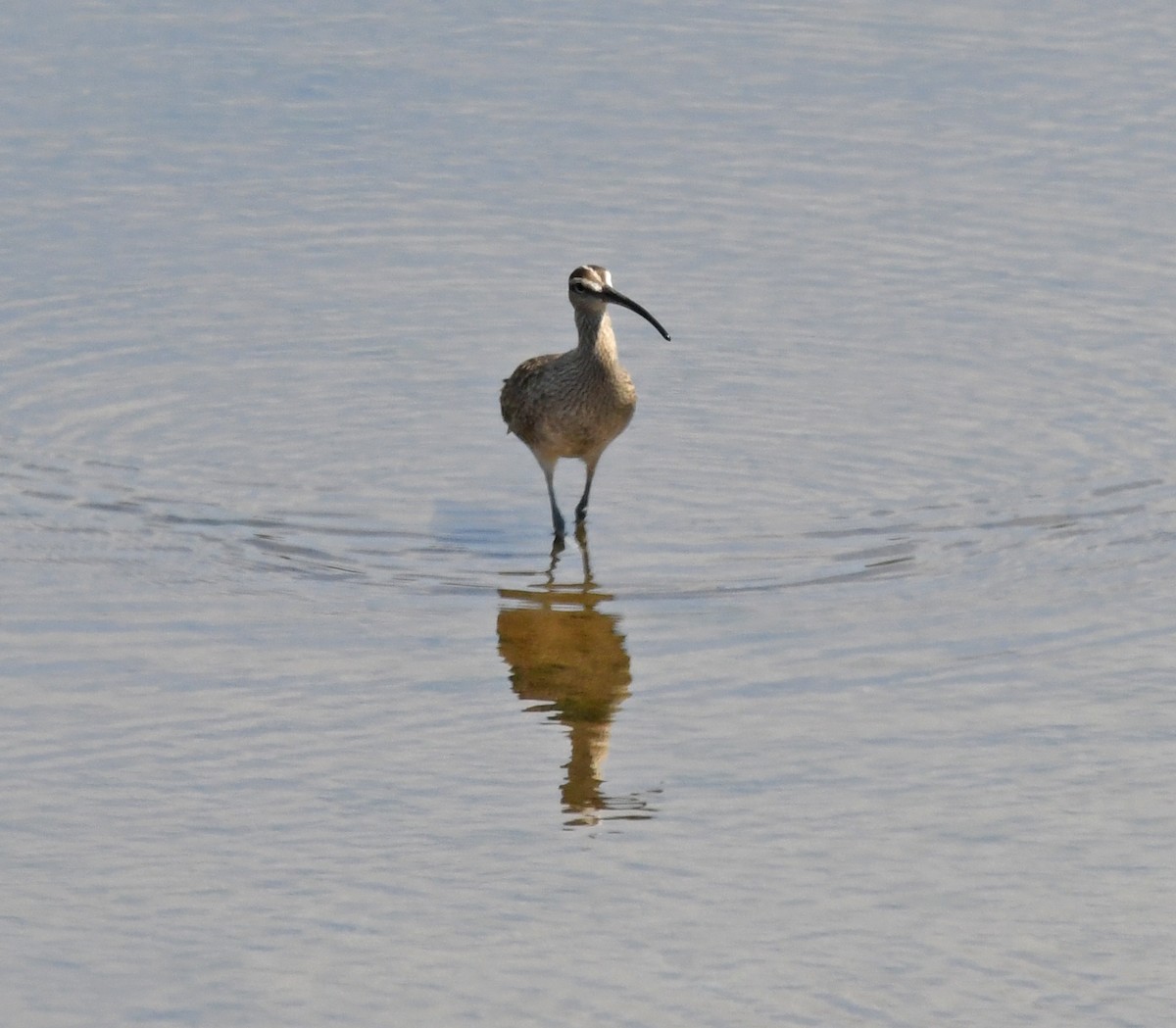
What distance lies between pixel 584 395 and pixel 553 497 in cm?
56

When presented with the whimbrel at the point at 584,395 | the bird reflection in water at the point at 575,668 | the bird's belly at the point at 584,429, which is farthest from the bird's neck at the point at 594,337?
the bird reflection in water at the point at 575,668

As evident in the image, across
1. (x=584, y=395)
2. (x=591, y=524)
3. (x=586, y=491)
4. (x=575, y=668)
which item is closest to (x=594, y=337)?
(x=584, y=395)

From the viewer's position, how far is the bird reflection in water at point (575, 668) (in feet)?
A: 27.9

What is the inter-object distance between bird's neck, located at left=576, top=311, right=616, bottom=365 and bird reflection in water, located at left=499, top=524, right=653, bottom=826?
112cm

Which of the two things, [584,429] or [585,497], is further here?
[585,497]

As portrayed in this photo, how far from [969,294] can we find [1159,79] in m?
4.84

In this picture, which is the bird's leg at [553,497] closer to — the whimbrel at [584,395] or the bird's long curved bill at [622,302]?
the whimbrel at [584,395]

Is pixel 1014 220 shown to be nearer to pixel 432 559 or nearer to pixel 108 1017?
pixel 432 559

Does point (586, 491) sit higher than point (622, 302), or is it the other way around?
point (622, 302)

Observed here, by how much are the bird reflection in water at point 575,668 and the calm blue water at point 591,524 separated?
0.03m

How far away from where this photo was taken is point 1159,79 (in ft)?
61.5

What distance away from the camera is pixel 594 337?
1234cm

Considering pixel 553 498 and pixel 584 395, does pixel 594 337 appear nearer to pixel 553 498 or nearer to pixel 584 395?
pixel 584 395

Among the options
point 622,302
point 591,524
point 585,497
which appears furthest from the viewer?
point 585,497
